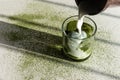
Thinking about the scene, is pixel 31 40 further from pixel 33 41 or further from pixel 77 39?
pixel 77 39

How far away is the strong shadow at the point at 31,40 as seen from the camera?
3.10 feet

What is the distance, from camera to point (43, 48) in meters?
0.95

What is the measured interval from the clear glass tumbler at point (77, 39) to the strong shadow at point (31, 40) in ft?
0.13

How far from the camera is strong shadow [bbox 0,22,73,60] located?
3.10 ft

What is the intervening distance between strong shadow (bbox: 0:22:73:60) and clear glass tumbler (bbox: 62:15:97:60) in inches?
1.5

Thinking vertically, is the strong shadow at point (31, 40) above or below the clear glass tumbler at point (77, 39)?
below

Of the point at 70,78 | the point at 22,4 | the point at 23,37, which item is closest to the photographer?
the point at 70,78

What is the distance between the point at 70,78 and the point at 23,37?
0.24 meters

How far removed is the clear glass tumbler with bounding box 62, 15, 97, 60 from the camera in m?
0.89

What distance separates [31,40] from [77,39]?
193 millimetres

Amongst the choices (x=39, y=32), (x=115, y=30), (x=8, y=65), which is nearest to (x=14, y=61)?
(x=8, y=65)

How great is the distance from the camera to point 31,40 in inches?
38.3

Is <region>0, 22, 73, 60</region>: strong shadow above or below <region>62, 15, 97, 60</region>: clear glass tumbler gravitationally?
below

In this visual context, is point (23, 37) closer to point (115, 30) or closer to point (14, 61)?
point (14, 61)
